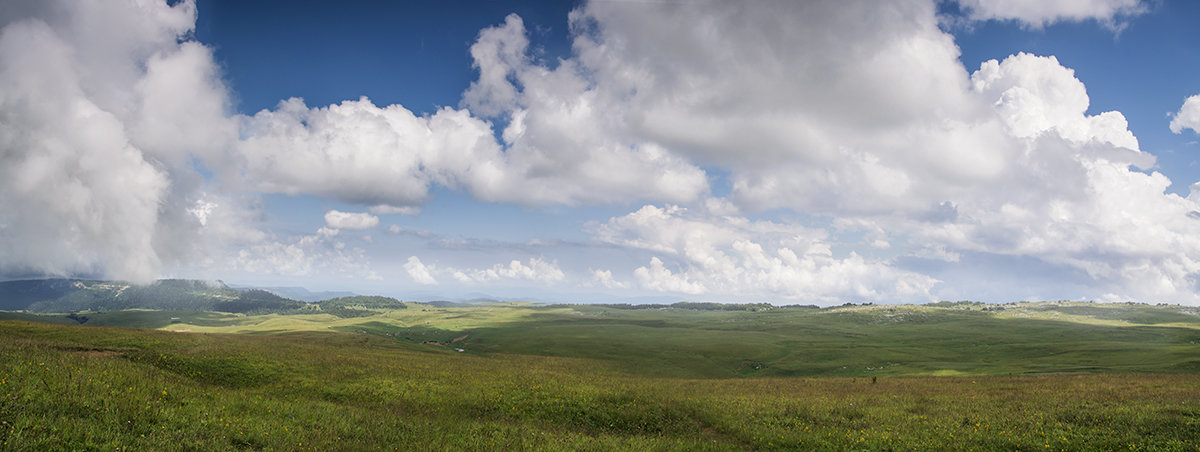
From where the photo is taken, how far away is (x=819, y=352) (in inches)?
3809

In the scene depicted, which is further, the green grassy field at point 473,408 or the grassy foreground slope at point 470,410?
the green grassy field at point 473,408

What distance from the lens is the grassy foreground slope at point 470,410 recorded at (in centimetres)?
1538

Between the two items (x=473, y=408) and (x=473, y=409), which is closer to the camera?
(x=473, y=409)

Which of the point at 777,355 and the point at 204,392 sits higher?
the point at 204,392

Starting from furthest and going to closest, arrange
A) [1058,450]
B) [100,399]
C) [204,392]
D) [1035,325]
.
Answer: [1035,325]
[204,392]
[1058,450]
[100,399]

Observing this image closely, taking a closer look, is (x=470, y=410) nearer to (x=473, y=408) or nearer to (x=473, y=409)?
(x=473, y=409)

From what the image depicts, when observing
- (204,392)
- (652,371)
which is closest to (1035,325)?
(652,371)

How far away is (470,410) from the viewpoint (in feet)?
85.5

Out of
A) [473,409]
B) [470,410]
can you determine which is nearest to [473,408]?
[473,409]

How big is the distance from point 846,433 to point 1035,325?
770ft

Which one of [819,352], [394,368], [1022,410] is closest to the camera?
[1022,410]

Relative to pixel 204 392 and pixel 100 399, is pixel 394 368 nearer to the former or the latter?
pixel 204 392

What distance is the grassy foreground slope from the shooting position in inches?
606

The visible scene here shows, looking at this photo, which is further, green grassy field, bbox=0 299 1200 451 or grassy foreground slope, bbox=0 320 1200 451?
green grassy field, bbox=0 299 1200 451
